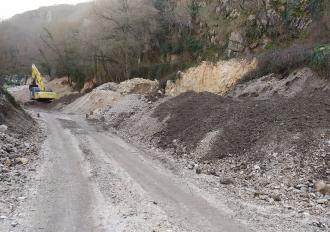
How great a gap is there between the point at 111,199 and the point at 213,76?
21182 mm

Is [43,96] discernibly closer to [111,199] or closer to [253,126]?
[253,126]

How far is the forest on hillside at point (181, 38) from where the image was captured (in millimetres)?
24422

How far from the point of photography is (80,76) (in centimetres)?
5919

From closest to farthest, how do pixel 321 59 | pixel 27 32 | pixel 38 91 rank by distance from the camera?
pixel 321 59
pixel 38 91
pixel 27 32

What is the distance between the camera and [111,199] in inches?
383

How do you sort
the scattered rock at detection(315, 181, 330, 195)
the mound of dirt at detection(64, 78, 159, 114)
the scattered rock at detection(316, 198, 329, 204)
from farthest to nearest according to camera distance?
the mound of dirt at detection(64, 78, 159, 114), the scattered rock at detection(315, 181, 330, 195), the scattered rock at detection(316, 198, 329, 204)

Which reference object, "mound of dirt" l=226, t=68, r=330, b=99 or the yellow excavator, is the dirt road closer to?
"mound of dirt" l=226, t=68, r=330, b=99

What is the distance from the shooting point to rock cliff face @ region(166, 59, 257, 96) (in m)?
26.8

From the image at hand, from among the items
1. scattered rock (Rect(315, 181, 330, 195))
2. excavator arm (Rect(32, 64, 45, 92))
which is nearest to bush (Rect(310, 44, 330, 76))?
scattered rock (Rect(315, 181, 330, 195))

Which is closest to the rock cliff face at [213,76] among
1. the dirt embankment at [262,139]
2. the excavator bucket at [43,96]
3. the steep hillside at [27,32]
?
the dirt embankment at [262,139]

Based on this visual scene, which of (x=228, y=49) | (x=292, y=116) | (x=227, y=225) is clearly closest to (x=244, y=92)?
(x=292, y=116)

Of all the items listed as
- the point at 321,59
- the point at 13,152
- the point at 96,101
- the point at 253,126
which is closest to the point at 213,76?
the point at 321,59

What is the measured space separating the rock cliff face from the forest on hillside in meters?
1.39

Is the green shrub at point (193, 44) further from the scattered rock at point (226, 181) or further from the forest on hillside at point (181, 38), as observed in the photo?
the scattered rock at point (226, 181)
